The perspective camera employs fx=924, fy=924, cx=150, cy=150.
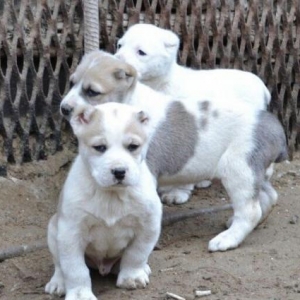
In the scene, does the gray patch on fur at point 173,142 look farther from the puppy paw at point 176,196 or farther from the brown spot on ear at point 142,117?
the puppy paw at point 176,196

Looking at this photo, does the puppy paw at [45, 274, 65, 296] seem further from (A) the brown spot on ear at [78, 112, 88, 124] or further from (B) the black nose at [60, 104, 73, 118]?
(B) the black nose at [60, 104, 73, 118]

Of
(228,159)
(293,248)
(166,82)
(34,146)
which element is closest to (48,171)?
(34,146)

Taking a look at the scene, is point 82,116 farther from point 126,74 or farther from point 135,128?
point 126,74

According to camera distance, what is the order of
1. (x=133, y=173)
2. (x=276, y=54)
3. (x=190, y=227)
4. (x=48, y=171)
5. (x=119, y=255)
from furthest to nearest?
(x=276, y=54) < (x=48, y=171) < (x=190, y=227) < (x=119, y=255) < (x=133, y=173)

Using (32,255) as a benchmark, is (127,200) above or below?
above

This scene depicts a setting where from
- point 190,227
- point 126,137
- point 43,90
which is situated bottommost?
point 190,227

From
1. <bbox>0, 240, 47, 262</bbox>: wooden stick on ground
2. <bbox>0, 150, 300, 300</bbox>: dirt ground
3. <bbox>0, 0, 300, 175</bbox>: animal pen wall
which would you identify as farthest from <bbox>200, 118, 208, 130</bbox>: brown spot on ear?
<bbox>0, 0, 300, 175</bbox>: animal pen wall

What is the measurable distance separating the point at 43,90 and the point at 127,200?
7.11 ft

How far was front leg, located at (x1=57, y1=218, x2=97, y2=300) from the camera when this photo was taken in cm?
487

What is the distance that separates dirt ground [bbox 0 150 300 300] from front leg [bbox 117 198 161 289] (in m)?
0.06

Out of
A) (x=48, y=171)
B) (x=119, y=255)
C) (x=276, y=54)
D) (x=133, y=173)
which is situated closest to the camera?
(x=133, y=173)

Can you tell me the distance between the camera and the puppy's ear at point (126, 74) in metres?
5.89

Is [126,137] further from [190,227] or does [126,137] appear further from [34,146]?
[34,146]

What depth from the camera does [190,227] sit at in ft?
20.7
